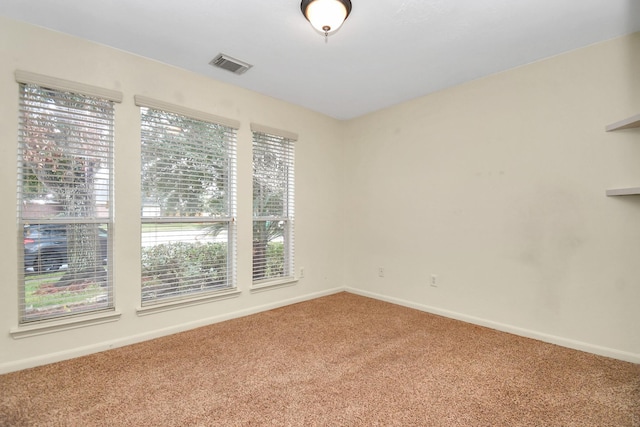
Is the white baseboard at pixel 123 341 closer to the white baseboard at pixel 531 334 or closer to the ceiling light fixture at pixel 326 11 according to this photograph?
the white baseboard at pixel 531 334

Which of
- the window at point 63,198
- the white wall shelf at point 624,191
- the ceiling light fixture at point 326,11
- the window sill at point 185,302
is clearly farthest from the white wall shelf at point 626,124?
the window at point 63,198

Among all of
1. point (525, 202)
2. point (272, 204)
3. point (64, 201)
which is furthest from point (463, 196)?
point (64, 201)

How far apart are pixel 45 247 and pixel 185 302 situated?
117 cm

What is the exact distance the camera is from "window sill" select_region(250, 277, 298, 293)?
3484mm

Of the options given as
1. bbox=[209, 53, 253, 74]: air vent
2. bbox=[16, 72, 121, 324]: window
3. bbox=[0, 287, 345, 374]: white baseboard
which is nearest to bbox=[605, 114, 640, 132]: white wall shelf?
bbox=[209, 53, 253, 74]: air vent

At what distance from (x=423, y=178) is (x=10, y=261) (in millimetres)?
3720

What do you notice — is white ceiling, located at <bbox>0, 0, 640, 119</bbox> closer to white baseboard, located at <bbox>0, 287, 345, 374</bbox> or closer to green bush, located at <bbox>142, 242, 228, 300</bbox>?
green bush, located at <bbox>142, 242, 228, 300</bbox>

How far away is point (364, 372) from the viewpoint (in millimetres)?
2152

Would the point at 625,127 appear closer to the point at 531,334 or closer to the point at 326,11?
the point at 531,334

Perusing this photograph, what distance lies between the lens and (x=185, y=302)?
2945mm

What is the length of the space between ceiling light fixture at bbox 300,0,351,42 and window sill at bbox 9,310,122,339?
270 centimetres

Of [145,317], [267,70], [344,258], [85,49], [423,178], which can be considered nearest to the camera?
[85,49]

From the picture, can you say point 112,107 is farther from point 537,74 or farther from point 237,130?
point 537,74

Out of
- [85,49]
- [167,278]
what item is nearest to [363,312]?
[167,278]
